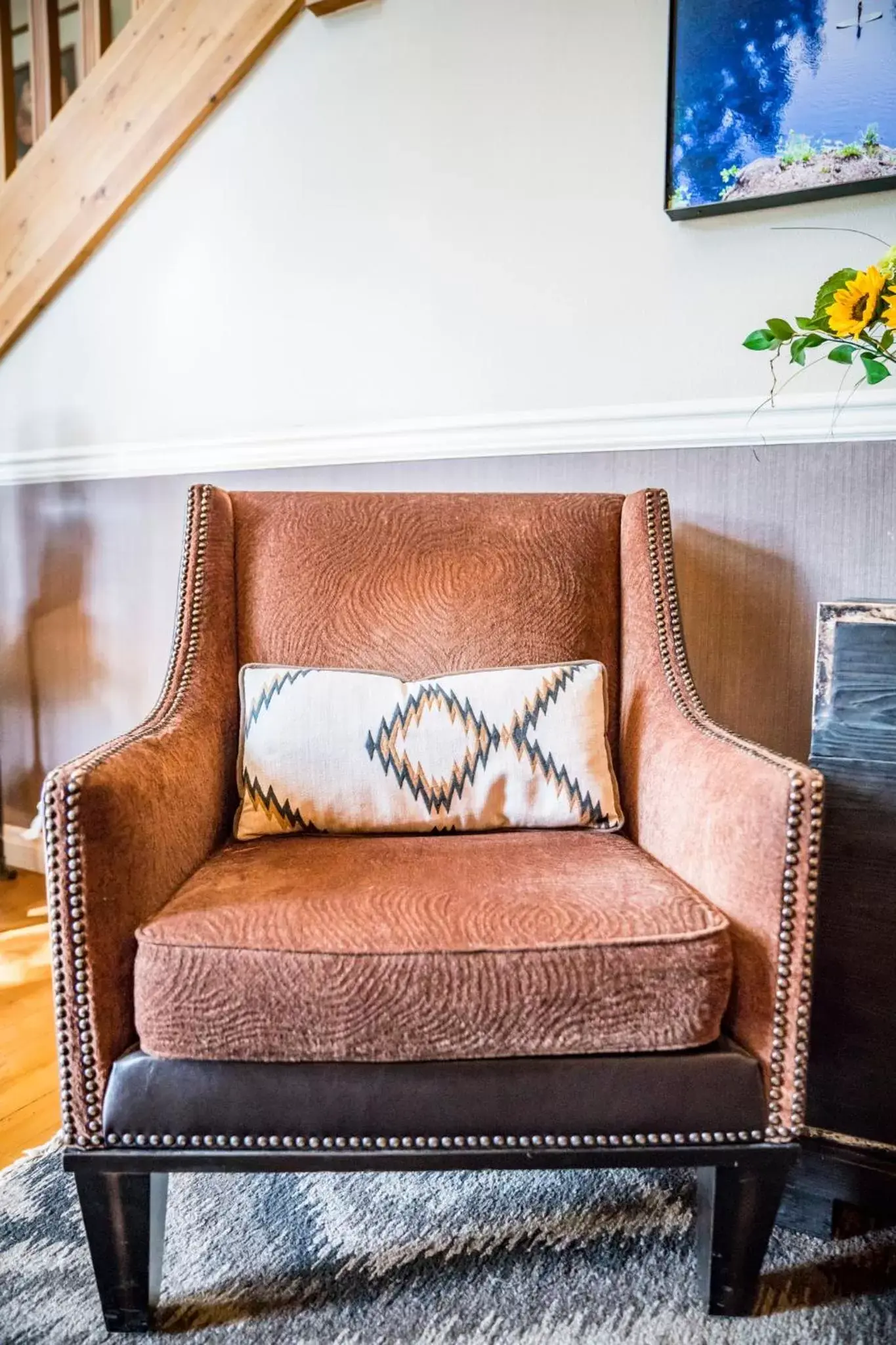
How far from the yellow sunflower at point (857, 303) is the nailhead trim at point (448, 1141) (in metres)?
0.90

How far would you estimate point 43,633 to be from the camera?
223cm

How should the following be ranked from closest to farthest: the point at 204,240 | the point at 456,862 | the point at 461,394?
the point at 456,862 → the point at 461,394 → the point at 204,240

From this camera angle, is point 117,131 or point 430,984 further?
point 117,131

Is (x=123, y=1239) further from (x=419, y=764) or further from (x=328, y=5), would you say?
(x=328, y=5)

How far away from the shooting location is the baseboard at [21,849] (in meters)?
2.32

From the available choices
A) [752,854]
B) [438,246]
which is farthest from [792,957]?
[438,246]

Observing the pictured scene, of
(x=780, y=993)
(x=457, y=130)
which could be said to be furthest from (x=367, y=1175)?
(x=457, y=130)

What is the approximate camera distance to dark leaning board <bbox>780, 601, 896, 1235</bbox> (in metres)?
1.01

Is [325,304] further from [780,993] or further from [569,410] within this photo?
[780,993]

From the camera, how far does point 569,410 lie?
62.7 inches

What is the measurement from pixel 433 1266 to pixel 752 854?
0.61 m

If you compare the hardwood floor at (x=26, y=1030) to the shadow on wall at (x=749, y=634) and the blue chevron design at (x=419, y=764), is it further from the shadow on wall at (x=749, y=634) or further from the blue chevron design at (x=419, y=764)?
the shadow on wall at (x=749, y=634)

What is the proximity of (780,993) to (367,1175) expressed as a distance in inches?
25.1

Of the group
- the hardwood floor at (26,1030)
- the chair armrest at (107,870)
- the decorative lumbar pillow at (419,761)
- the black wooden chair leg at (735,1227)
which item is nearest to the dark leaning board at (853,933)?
the black wooden chair leg at (735,1227)
